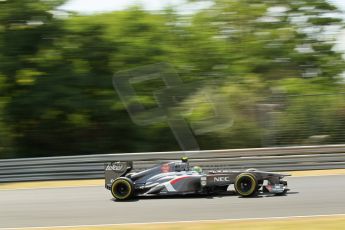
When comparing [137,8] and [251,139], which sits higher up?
[137,8]

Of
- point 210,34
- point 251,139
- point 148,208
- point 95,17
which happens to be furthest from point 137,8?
point 148,208

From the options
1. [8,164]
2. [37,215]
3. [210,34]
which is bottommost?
[8,164]

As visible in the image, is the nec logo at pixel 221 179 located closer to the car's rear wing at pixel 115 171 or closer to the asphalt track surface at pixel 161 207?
the asphalt track surface at pixel 161 207

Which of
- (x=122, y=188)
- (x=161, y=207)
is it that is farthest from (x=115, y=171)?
(x=161, y=207)

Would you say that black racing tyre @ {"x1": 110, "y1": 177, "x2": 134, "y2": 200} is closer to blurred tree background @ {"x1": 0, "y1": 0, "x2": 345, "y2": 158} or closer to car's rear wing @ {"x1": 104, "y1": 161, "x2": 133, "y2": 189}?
car's rear wing @ {"x1": 104, "y1": 161, "x2": 133, "y2": 189}

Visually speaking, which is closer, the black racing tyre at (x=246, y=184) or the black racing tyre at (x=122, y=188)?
the black racing tyre at (x=246, y=184)

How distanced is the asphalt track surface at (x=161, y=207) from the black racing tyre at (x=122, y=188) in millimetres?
170

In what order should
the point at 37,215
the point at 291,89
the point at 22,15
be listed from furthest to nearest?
the point at 291,89, the point at 22,15, the point at 37,215

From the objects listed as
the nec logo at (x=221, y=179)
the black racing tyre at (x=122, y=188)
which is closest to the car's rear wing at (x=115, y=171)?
the black racing tyre at (x=122, y=188)

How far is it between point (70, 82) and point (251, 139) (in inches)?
241

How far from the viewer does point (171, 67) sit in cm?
1934

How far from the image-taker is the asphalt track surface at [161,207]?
28.6 ft

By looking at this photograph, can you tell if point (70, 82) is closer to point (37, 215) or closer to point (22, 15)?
point (22, 15)

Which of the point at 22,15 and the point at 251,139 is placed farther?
the point at 22,15
